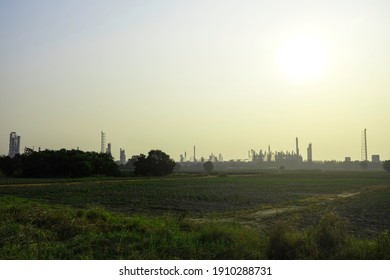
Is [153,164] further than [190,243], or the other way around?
[153,164]

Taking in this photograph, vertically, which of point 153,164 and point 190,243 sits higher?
point 153,164

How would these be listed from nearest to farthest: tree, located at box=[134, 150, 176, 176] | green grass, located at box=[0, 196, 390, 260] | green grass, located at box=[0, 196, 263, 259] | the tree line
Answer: green grass, located at box=[0, 196, 390, 260], green grass, located at box=[0, 196, 263, 259], the tree line, tree, located at box=[134, 150, 176, 176]

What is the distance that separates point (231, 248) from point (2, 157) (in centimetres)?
7000

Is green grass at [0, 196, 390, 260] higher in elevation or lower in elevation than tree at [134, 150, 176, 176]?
lower

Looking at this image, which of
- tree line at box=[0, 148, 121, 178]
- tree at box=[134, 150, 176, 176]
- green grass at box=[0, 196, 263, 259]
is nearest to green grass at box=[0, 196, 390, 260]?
green grass at box=[0, 196, 263, 259]

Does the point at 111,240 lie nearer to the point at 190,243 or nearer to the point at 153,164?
the point at 190,243

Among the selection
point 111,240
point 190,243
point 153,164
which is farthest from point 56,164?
point 190,243

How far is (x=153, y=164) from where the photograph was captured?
7888 cm

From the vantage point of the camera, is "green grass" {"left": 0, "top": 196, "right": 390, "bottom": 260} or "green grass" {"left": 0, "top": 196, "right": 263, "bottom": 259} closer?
"green grass" {"left": 0, "top": 196, "right": 390, "bottom": 260}

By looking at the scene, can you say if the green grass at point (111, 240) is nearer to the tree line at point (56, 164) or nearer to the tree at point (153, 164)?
the tree line at point (56, 164)

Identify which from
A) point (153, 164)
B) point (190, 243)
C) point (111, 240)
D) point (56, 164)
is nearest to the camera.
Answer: point (190, 243)

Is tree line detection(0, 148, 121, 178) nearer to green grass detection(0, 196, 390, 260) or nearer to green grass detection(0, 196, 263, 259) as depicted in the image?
green grass detection(0, 196, 263, 259)

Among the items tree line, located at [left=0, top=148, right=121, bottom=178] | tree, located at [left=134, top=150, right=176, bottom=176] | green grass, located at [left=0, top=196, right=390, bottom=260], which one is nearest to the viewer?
green grass, located at [left=0, top=196, right=390, bottom=260]

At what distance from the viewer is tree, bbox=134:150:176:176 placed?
78.8 metres
